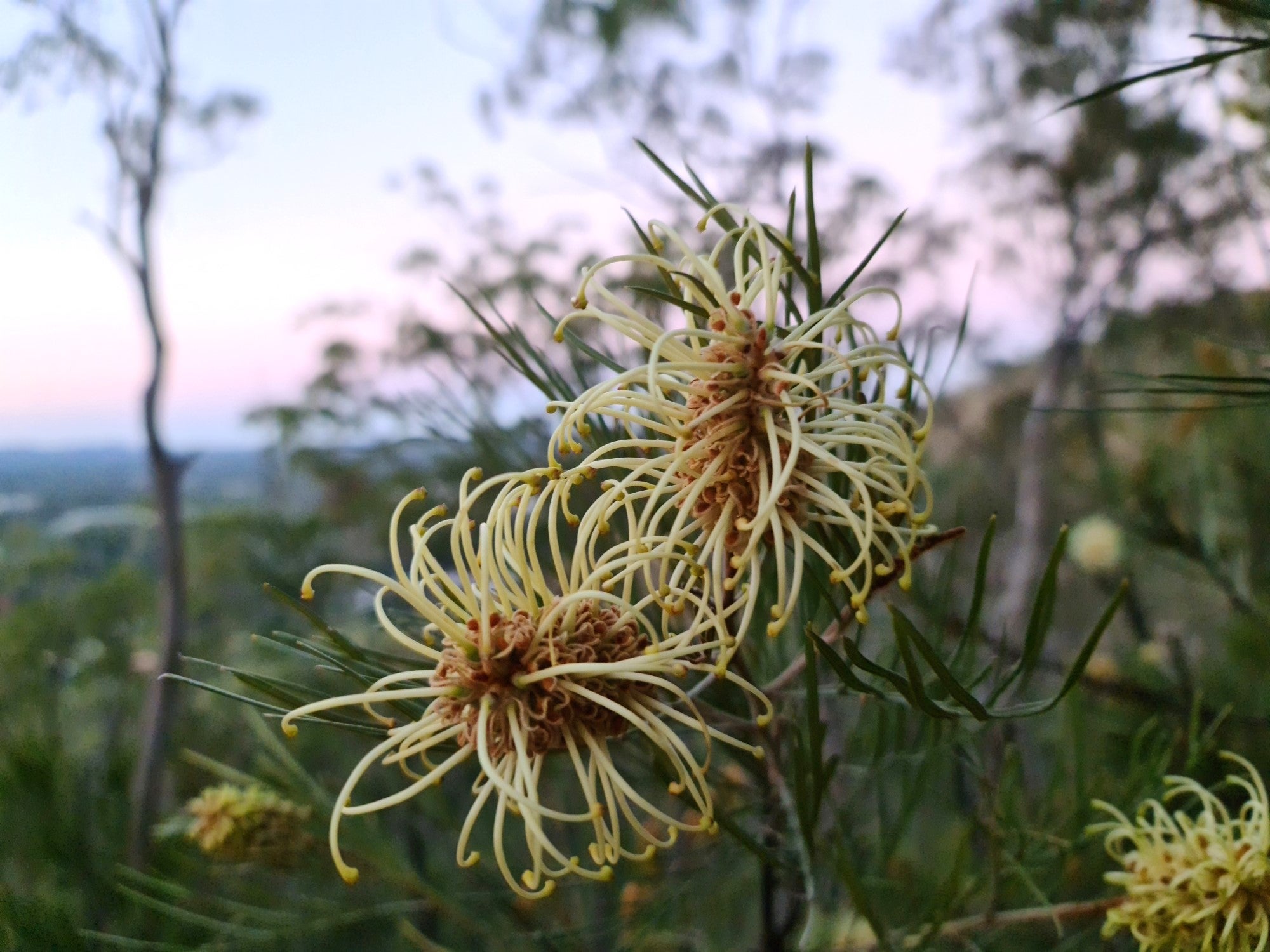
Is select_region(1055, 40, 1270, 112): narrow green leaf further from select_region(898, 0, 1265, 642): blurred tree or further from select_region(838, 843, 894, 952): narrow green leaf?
select_region(898, 0, 1265, 642): blurred tree

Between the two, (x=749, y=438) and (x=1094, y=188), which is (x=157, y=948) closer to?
(x=749, y=438)

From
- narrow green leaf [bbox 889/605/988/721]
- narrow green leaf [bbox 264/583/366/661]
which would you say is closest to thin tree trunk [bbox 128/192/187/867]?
narrow green leaf [bbox 264/583/366/661]

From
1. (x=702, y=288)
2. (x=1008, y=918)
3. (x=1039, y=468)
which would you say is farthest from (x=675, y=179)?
(x=1039, y=468)

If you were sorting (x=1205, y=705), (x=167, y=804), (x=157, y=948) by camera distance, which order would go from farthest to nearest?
(x=167, y=804) < (x=1205, y=705) < (x=157, y=948)

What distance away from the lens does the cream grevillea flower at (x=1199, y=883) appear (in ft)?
0.75

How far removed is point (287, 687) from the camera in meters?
0.19

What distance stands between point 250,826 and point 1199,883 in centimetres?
33

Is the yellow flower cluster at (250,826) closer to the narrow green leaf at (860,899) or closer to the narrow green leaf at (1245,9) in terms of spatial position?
the narrow green leaf at (860,899)

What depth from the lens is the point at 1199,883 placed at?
0.23m

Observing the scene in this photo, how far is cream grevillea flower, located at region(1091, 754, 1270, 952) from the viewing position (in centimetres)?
23

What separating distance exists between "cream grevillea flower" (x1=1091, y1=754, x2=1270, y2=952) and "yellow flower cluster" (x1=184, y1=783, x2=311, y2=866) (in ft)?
0.97

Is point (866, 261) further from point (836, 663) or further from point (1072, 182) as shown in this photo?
point (1072, 182)

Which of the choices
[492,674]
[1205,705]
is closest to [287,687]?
[492,674]

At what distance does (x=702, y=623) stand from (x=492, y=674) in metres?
0.05
